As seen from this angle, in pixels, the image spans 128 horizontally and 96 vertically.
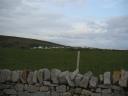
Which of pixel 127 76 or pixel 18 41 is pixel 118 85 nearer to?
pixel 127 76

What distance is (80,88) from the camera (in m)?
8.70

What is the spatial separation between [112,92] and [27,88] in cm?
277

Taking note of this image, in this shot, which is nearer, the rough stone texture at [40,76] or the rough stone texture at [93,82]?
the rough stone texture at [93,82]

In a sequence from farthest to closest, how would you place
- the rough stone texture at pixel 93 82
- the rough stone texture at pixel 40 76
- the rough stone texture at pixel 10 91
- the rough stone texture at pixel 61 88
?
1. the rough stone texture at pixel 10 91
2. the rough stone texture at pixel 40 76
3. the rough stone texture at pixel 61 88
4. the rough stone texture at pixel 93 82

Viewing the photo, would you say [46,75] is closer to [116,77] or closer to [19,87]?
[19,87]

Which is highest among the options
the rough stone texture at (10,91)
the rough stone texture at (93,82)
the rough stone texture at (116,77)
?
the rough stone texture at (116,77)

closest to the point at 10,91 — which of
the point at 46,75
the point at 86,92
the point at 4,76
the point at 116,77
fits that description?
the point at 4,76

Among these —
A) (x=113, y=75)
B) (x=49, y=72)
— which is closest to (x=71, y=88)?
(x=49, y=72)

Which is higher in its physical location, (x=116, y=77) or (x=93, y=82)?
(x=116, y=77)

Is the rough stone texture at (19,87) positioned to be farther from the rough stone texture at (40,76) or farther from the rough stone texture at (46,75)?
the rough stone texture at (46,75)

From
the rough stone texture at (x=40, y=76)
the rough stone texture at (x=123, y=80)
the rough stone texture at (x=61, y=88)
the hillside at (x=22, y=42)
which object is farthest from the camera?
the hillside at (x=22, y=42)

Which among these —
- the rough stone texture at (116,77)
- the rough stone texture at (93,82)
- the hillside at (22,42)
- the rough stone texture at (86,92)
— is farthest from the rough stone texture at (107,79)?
Result: the hillside at (22,42)

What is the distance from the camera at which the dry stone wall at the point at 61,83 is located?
8328mm

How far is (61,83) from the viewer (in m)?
8.84
